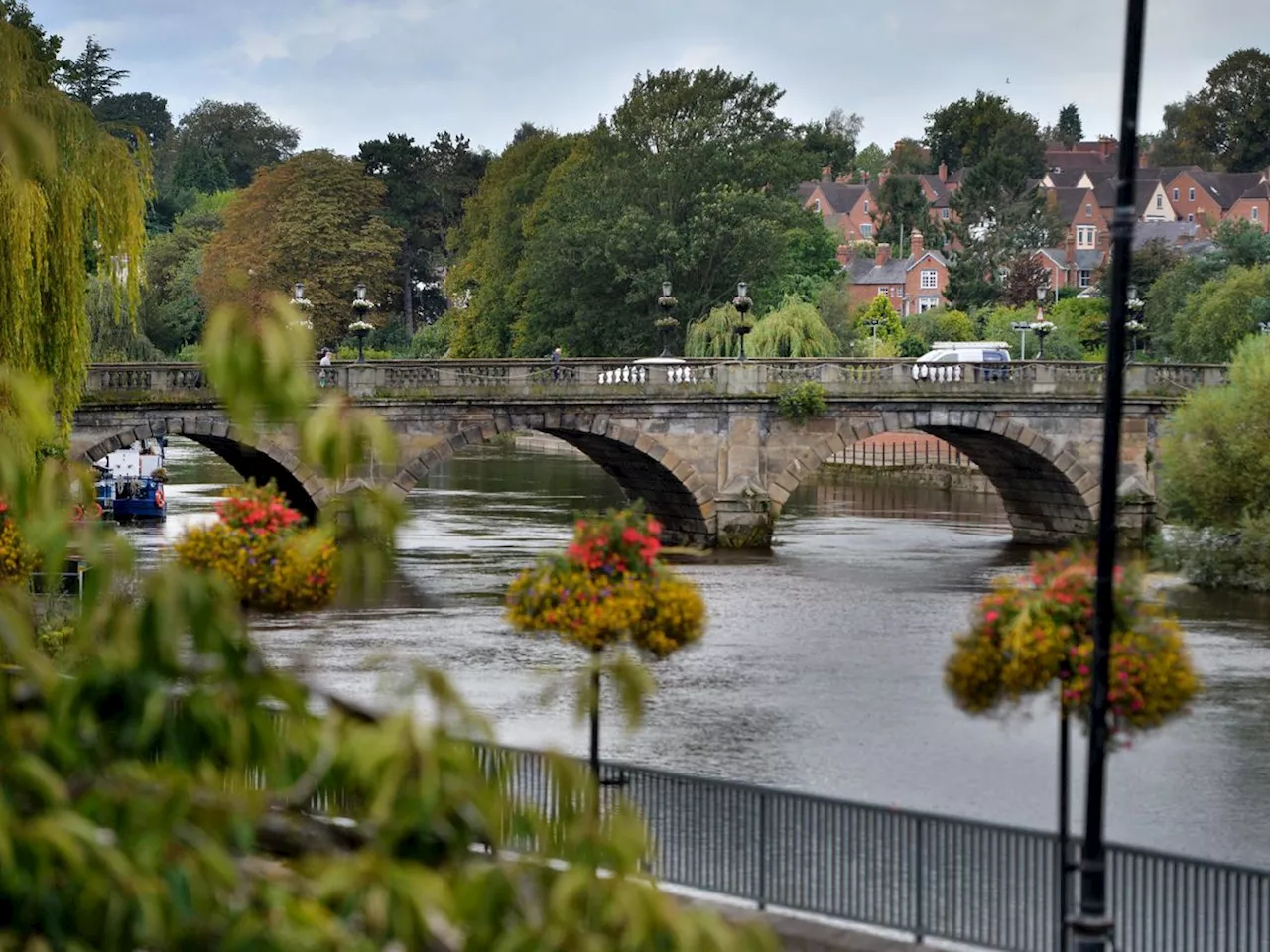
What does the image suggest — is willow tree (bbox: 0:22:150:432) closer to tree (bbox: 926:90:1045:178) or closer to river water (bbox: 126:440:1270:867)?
river water (bbox: 126:440:1270:867)

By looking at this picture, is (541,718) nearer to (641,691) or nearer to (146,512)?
(641,691)

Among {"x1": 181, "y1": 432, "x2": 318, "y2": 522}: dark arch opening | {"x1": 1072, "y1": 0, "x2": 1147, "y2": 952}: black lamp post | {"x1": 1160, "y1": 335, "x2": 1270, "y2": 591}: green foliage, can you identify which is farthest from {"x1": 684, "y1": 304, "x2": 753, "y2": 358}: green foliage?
{"x1": 1072, "y1": 0, "x2": 1147, "y2": 952}: black lamp post

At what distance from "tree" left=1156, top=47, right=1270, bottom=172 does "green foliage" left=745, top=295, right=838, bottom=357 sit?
84.0 meters

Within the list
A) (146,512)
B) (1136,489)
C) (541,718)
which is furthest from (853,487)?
(541,718)

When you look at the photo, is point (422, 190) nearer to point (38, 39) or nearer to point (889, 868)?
point (38, 39)

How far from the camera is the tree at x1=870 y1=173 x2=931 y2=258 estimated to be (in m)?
131

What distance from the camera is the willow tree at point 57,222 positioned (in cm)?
2670

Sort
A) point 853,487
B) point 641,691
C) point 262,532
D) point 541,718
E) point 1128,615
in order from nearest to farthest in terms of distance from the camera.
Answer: point 641,691, point 1128,615, point 262,532, point 541,718, point 853,487

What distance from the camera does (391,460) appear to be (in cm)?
571

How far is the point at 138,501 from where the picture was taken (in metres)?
54.8

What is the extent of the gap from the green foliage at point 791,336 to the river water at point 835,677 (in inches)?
641

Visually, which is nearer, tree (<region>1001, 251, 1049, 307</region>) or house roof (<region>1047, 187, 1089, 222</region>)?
tree (<region>1001, 251, 1049, 307</region>)

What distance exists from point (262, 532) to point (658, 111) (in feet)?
193

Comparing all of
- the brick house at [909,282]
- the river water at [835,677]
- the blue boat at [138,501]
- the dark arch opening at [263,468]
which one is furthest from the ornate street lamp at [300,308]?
the brick house at [909,282]
